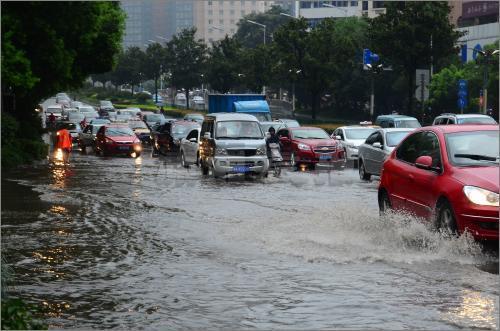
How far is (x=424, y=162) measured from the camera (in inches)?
496

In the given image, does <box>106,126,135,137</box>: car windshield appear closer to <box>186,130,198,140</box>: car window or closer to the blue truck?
the blue truck

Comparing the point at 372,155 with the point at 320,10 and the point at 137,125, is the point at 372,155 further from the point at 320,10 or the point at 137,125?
the point at 320,10

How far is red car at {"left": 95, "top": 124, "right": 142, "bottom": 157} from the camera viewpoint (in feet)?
141

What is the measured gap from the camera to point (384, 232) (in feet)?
44.6

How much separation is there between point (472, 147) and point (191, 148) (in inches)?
834

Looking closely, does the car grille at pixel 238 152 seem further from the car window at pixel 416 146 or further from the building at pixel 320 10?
the building at pixel 320 10

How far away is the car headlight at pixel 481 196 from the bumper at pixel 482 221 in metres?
0.06

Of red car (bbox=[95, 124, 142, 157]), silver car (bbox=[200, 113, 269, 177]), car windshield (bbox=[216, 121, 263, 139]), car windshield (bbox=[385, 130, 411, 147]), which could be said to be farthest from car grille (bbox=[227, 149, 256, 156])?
red car (bbox=[95, 124, 142, 157])

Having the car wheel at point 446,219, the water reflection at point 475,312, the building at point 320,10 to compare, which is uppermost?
the building at point 320,10

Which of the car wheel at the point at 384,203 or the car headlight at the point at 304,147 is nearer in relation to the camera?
the car wheel at the point at 384,203

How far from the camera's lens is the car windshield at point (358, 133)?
3709 centimetres

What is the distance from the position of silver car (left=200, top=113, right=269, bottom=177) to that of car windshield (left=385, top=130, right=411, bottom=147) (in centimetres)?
361

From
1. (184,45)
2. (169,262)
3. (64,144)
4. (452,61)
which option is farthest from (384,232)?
(184,45)

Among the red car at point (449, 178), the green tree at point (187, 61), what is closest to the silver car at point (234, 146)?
the red car at point (449, 178)
